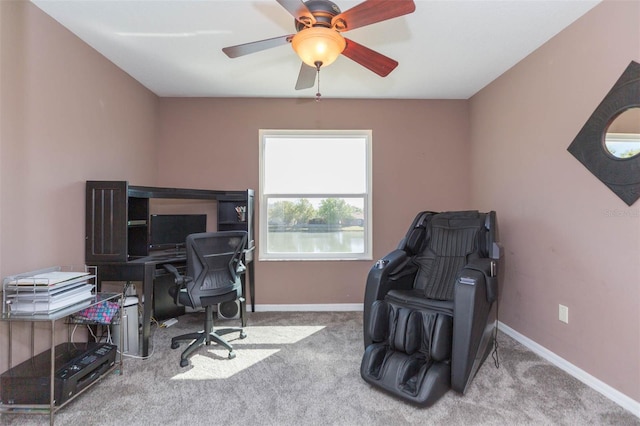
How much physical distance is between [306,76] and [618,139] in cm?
209

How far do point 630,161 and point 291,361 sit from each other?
8.74ft

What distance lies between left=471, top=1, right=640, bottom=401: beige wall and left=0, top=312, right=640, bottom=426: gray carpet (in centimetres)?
31

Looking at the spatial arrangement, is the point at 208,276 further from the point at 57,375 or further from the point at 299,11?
the point at 299,11

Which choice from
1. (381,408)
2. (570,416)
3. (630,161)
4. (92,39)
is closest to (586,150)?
(630,161)

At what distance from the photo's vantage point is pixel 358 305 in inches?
139

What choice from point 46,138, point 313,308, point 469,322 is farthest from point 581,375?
point 46,138

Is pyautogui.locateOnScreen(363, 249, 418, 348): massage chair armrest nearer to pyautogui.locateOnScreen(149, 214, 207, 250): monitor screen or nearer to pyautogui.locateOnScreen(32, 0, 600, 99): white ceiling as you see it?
pyautogui.locateOnScreen(32, 0, 600, 99): white ceiling

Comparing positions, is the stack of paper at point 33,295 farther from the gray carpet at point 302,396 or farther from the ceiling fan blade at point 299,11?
the ceiling fan blade at point 299,11

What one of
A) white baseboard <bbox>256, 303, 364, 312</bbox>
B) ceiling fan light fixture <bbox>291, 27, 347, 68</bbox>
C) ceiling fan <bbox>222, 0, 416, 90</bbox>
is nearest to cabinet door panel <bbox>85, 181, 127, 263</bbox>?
ceiling fan <bbox>222, 0, 416, 90</bbox>

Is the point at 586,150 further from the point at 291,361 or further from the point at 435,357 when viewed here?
the point at 291,361

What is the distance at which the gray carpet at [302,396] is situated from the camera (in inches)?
67.6

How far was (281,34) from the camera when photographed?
7.42ft

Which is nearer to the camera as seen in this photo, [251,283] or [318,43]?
[318,43]

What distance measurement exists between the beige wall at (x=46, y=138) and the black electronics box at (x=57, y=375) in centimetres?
17
